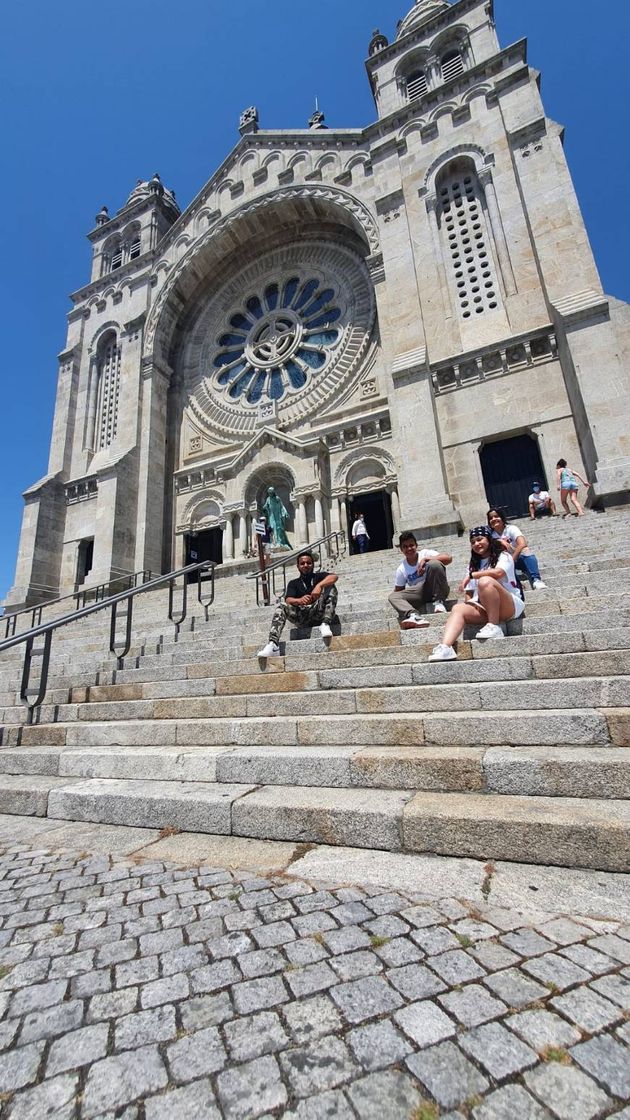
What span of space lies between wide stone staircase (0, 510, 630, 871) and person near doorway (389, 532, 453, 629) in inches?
13.8

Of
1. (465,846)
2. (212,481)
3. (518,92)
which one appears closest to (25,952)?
(465,846)

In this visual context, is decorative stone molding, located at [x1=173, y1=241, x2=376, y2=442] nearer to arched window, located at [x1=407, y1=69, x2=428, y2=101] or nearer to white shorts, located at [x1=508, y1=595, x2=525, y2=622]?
arched window, located at [x1=407, y1=69, x2=428, y2=101]

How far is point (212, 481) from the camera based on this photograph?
17.4 meters

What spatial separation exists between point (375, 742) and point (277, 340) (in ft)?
60.9

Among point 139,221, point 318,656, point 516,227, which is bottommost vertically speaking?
point 318,656

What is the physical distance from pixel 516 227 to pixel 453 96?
602 cm

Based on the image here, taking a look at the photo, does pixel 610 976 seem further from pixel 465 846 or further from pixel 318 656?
pixel 318 656

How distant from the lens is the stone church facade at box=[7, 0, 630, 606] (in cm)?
1223

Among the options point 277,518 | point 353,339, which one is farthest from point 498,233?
point 277,518

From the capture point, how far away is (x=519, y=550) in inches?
204

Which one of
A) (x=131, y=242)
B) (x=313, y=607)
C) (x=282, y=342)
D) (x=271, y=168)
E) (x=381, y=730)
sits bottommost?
(x=381, y=730)

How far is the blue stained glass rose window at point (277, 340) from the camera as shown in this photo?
17.8 m

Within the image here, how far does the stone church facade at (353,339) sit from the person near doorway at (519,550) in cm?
581

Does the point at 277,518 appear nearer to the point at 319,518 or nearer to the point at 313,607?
the point at 319,518
